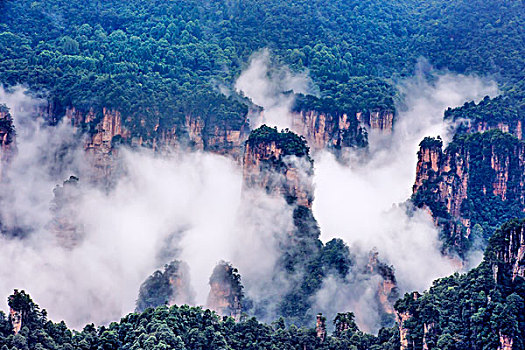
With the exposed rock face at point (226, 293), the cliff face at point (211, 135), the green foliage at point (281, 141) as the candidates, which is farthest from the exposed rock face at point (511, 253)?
the cliff face at point (211, 135)

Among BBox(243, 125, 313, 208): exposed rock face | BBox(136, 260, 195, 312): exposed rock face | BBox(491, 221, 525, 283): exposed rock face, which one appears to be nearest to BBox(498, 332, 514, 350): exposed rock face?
BBox(491, 221, 525, 283): exposed rock face

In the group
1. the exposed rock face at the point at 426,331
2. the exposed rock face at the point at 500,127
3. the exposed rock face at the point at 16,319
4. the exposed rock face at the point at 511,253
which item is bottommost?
the exposed rock face at the point at 16,319

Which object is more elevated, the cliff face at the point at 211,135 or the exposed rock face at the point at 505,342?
the cliff face at the point at 211,135

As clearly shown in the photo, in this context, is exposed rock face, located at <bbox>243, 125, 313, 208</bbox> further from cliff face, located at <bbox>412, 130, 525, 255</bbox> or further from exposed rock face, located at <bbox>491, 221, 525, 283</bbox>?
exposed rock face, located at <bbox>491, 221, 525, 283</bbox>

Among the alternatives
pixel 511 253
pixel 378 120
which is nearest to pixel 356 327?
pixel 511 253

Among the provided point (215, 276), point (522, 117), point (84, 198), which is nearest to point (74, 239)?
point (84, 198)

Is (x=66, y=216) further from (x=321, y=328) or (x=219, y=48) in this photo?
(x=219, y=48)

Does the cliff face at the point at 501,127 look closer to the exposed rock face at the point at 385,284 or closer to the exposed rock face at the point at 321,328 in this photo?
the exposed rock face at the point at 385,284

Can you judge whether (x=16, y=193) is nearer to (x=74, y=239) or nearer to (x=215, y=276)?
(x=74, y=239)
